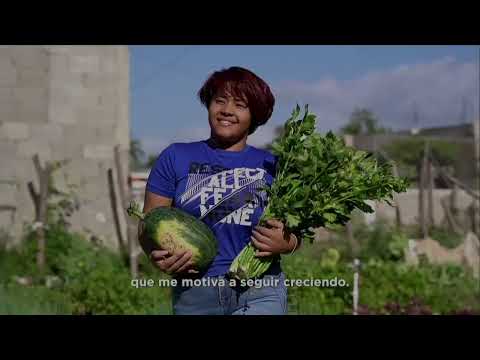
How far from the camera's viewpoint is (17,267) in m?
5.47

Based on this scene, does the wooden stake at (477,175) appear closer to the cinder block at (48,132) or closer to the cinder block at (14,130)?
the cinder block at (48,132)

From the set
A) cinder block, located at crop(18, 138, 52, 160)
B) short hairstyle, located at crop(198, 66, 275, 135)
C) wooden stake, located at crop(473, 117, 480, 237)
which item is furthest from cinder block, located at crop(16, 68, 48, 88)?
wooden stake, located at crop(473, 117, 480, 237)

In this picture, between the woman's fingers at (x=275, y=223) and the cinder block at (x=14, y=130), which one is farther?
the cinder block at (x=14, y=130)

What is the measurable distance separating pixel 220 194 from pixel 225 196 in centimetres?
2

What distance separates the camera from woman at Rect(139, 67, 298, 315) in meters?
2.48

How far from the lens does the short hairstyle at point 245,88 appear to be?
253cm

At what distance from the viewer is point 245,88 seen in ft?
8.29

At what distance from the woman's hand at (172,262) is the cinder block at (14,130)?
12.0ft

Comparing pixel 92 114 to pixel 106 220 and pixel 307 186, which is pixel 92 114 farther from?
pixel 307 186

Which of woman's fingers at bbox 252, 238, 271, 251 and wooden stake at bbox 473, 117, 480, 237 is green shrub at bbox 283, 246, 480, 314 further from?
woman's fingers at bbox 252, 238, 271, 251

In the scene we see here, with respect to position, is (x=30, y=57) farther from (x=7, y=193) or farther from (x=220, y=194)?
(x=220, y=194)

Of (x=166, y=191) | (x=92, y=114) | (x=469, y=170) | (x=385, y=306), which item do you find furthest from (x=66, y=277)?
(x=469, y=170)

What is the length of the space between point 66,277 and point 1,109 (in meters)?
1.47

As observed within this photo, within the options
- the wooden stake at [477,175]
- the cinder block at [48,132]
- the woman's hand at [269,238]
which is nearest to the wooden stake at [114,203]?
the cinder block at [48,132]
